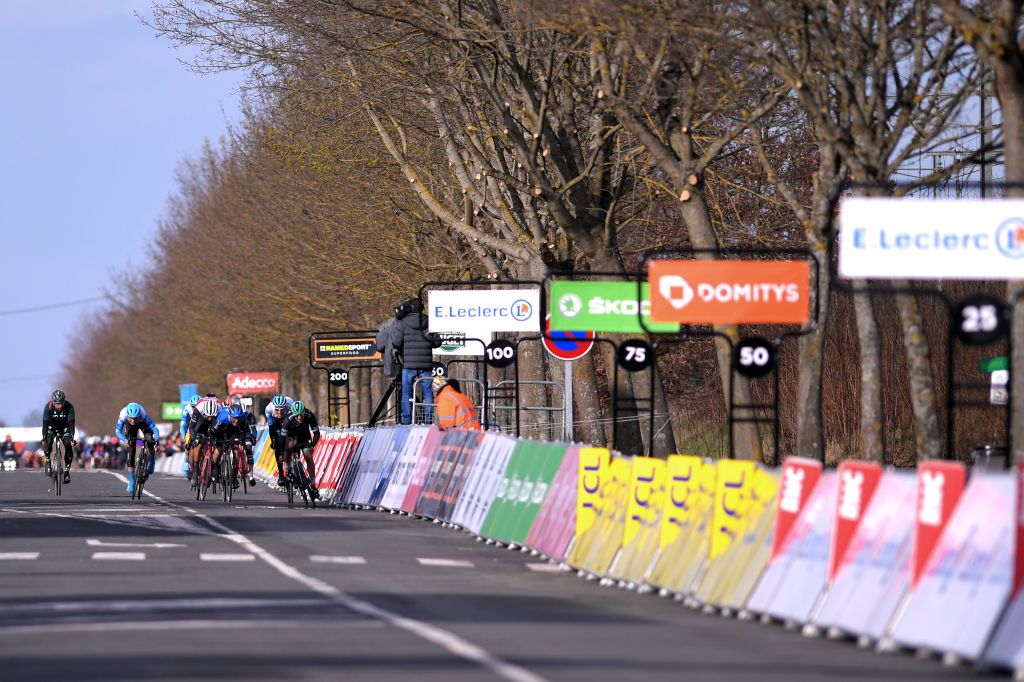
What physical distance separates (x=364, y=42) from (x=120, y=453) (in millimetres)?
81454

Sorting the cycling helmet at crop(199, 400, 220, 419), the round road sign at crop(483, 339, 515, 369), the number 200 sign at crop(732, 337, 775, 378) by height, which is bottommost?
the cycling helmet at crop(199, 400, 220, 419)

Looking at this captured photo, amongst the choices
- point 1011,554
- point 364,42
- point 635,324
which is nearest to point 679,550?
point 1011,554

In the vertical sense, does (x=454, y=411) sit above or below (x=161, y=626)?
above

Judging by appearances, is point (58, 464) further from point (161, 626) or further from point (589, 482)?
point (161, 626)

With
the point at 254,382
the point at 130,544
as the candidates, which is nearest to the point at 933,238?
the point at 130,544

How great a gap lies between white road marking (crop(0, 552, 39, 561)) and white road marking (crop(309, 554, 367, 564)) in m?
2.50

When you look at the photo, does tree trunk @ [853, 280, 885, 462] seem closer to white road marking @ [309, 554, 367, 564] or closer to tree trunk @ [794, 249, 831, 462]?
tree trunk @ [794, 249, 831, 462]

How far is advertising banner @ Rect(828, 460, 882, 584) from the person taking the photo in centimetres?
1356

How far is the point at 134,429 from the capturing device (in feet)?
111

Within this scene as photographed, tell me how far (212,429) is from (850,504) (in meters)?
21.9

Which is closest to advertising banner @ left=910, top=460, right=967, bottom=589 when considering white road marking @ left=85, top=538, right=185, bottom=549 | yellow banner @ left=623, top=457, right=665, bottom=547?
yellow banner @ left=623, top=457, right=665, bottom=547

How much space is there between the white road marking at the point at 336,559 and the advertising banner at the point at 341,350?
23782 mm

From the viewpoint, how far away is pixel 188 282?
81.3 m

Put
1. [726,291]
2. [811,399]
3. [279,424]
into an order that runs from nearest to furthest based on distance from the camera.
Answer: [726,291] → [811,399] → [279,424]
